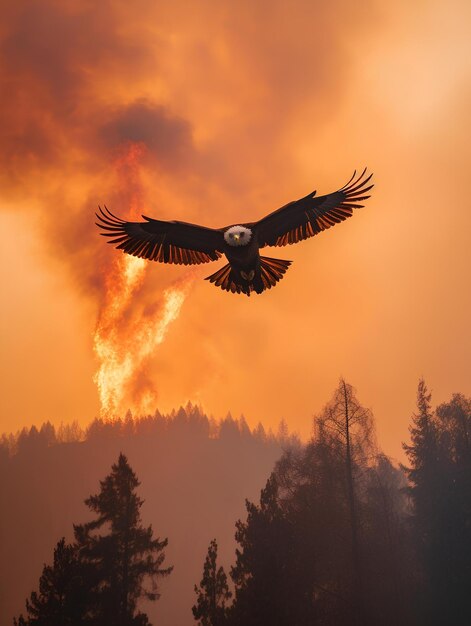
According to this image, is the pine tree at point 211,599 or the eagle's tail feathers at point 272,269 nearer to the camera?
the eagle's tail feathers at point 272,269

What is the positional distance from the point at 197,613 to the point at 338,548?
358 inches

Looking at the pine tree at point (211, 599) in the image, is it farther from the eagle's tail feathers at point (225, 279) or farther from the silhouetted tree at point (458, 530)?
the eagle's tail feathers at point (225, 279)

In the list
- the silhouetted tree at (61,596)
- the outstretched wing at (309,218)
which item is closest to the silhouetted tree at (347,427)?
the silhouetted tree at (61,596)

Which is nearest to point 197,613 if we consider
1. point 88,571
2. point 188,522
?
point 88,571

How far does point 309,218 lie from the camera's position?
1269 cm

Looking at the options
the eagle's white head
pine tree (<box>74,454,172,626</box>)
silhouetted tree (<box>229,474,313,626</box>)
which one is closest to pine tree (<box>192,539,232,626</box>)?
silhouetted tree (<box>229,474,313,626</box>)

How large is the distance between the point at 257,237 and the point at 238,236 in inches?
44.1

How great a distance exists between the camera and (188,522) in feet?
420

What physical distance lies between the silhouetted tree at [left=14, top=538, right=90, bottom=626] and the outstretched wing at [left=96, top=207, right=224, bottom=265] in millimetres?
14722

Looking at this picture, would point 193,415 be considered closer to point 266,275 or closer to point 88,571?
point 88,571

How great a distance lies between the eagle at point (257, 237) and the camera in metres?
11.7

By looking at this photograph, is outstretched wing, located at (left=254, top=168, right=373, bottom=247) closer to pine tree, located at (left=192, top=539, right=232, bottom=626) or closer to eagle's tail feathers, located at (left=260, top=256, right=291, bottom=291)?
eagle's tail feathers, located at (left=260, top=256, right=291, bottom=291)

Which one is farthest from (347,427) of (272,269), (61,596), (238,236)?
(238,236)

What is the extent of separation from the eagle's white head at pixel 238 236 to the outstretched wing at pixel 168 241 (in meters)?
1.35
